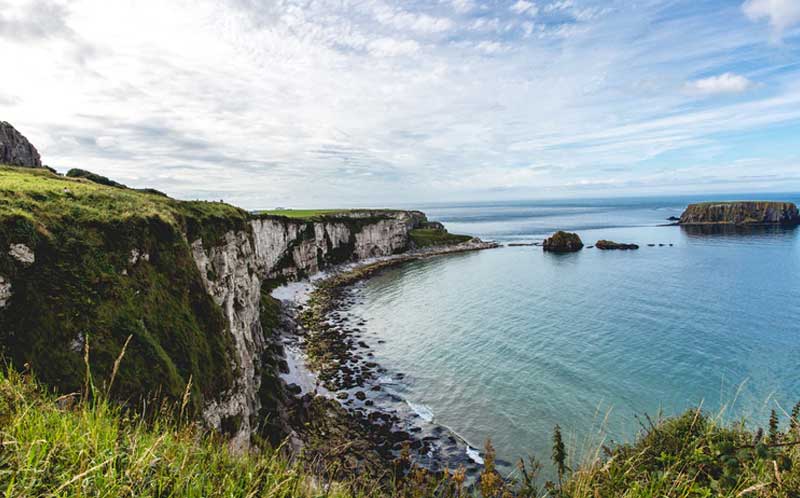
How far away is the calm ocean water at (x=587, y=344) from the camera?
2844 centimetres

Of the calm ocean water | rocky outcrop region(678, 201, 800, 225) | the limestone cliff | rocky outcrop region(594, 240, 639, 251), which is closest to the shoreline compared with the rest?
the calm ocean water

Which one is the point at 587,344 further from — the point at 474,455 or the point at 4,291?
the point at 4,291

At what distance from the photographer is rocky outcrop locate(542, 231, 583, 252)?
373 ft

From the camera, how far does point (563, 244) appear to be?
11431cm

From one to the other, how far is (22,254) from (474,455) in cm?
2595

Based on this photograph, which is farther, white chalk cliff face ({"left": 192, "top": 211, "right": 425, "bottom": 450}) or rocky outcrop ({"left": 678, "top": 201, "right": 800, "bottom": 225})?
rocky outcrop ({"left": 678, "top": 201, "right": 800, "bottom": 225})

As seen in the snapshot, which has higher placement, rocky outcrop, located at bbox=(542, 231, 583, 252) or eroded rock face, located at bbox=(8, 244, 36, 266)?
eroded rock face, located at bbox=(8, 244, 36, 266)

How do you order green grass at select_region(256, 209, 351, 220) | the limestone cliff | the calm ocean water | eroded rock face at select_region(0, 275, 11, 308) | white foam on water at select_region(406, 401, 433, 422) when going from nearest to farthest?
eroded rock face at select_region(0, 275, 11, 308) → the limestone cliff → the calm ocean water → white foam on water at select_region(406, 401, 433, 422) → green grass at select_region(256, 209, 351, 220)

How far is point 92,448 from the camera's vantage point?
12.8 ft

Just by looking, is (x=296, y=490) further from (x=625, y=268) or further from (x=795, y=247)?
(x=795, y=247)

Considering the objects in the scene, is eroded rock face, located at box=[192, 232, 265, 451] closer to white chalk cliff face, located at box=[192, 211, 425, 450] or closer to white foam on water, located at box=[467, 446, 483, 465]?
white chalk cliff face, located at box=[192, 211, 425, 450]

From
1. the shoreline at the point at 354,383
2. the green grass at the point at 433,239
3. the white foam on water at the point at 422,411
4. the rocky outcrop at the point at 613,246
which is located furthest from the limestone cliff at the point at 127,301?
the rocky outcrop at the point at 613,246

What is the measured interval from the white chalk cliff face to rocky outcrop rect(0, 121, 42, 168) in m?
24.0

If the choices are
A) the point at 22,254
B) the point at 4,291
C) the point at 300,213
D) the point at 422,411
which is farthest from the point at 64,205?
the point at 300,213
